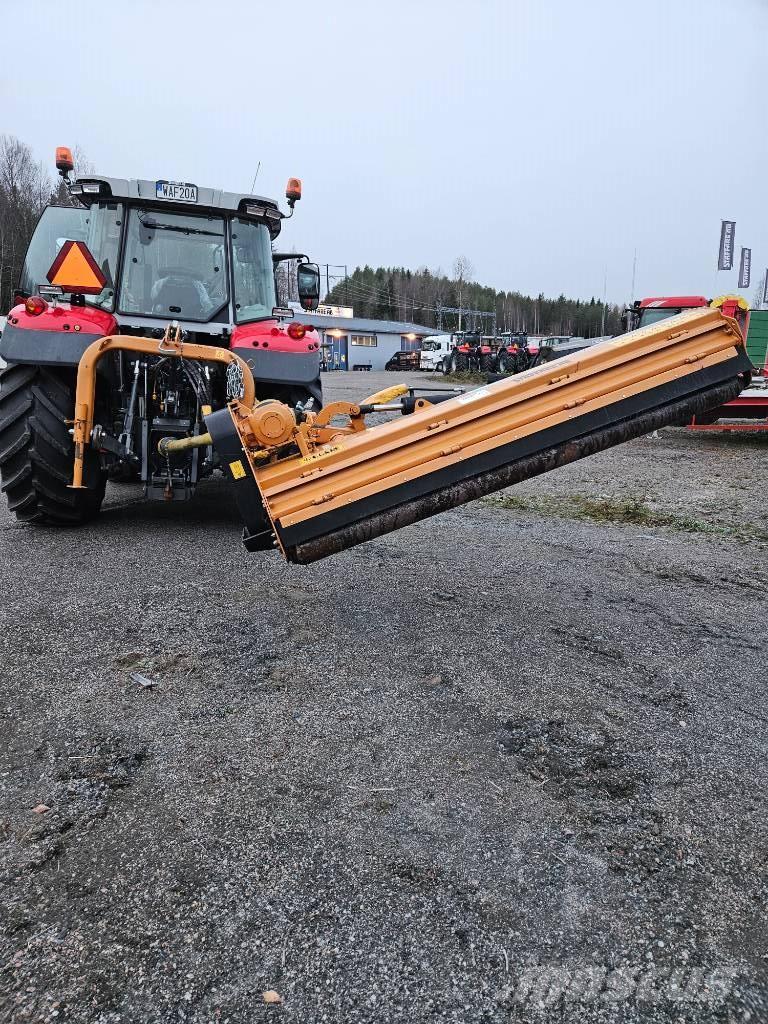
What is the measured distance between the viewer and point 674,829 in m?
2.04

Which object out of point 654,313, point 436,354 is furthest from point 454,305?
point 654,313

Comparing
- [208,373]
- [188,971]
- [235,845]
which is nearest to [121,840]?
[235,845]

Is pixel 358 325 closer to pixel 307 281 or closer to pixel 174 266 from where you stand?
pixel 307 281

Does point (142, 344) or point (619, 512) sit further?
point (619, 512)

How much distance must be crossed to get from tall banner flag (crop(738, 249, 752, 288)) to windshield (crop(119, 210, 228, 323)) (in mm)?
32254

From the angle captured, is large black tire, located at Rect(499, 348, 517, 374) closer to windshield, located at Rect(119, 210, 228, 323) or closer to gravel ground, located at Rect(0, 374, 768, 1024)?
windshield, located at Rect(119, 210, 228, 323)

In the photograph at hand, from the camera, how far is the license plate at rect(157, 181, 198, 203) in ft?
17.0

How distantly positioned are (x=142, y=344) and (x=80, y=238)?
2648mm

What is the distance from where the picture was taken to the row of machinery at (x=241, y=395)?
316 centimetres

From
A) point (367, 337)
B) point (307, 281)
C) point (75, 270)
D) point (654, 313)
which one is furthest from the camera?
point (367, 337)

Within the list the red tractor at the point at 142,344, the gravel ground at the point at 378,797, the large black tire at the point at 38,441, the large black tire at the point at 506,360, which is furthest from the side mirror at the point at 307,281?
the large black tire at the point at 506,360

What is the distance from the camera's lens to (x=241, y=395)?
4.46 meters

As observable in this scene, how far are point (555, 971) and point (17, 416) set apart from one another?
4.65 meters

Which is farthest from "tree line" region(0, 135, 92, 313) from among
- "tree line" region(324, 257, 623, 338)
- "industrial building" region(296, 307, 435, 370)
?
"tree line" region(324, 257, 623, 338)
